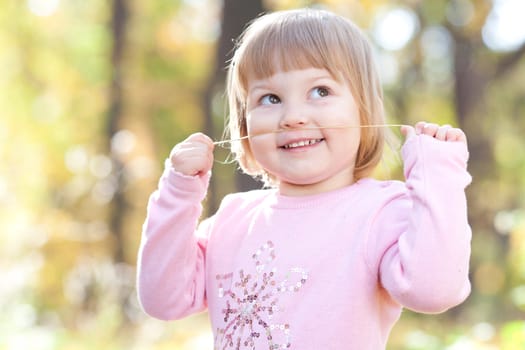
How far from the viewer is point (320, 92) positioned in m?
1.89

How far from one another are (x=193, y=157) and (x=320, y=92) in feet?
1.22

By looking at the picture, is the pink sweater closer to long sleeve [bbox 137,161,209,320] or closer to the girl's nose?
long sleeve [bbox 137,161,209,320]

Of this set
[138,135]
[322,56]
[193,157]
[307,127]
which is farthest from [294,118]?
[138,135]

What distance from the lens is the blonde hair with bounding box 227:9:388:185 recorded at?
188 cm

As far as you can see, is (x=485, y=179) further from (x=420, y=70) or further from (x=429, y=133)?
(x=429, y=133)

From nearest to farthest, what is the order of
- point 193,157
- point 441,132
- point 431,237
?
point 431,237
point 441,132
point 193,157

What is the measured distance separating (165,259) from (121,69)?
9.96m

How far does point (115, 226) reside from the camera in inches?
353

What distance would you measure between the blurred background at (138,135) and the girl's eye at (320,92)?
0.53m

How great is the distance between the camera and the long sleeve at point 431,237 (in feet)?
5.31

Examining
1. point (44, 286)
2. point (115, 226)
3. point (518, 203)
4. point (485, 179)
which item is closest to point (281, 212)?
point (44, 286)

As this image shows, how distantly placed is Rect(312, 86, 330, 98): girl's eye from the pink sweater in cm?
23

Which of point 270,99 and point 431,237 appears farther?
point 270,99

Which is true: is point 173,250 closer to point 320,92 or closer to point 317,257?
point 317,257
